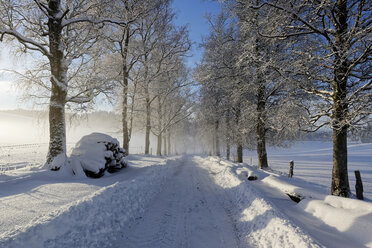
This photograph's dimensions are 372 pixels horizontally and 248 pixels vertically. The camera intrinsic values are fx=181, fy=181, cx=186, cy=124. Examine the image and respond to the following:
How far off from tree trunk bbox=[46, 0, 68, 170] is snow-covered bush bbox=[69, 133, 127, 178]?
23.9 inches

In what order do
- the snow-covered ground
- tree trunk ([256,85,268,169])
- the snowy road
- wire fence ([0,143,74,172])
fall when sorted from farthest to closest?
tree trunk ([256,85,268,169]) → wire fence ([0,143,74,172]) → the snowy road → the snow-covered ground

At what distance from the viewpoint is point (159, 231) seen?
170 inches

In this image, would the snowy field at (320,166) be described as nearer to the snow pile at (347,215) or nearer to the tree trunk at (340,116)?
the tree trunk at (340,116)

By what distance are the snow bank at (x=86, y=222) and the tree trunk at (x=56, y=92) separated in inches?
154

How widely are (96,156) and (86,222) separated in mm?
4905

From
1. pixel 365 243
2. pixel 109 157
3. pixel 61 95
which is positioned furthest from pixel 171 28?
pixel 365 243

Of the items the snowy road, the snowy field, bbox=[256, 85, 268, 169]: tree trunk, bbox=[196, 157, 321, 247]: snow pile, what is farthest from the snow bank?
bbox=[256, 85, 268, 169]: tree trunk

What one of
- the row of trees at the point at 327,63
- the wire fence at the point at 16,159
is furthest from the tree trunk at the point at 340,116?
the wire fence at the point at 16,159

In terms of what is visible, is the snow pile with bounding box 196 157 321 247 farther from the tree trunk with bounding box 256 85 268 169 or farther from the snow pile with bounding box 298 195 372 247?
the tree trunk with bounding box 256 85 268 169

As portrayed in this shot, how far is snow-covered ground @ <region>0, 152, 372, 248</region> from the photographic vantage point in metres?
3.33

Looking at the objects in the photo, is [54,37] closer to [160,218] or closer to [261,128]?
[160,218]

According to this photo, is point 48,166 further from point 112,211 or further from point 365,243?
point 365,243

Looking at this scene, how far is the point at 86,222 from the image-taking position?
3.65m

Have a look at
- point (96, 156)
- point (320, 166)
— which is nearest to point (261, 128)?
point (96, 156)
